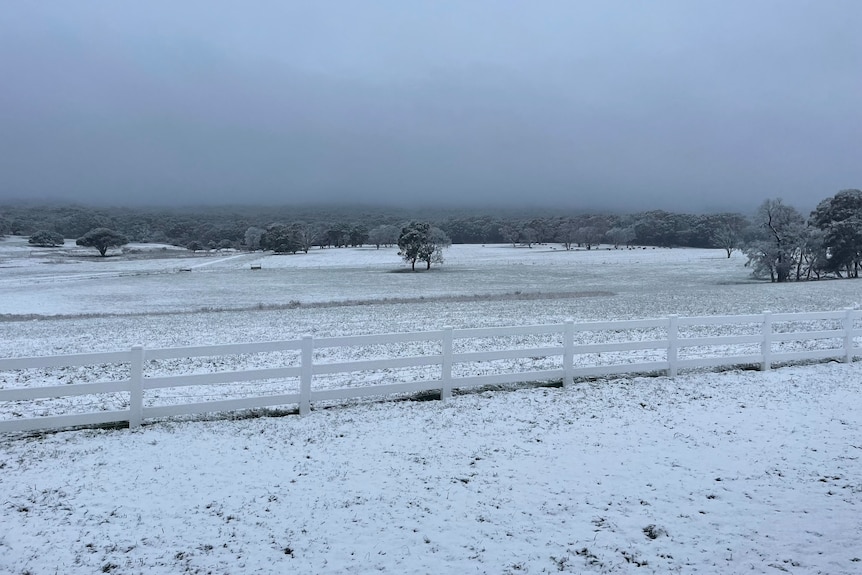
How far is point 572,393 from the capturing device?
1151cm

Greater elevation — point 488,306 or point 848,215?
point 848,215

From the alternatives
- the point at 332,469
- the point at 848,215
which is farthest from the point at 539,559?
the point at 848,215

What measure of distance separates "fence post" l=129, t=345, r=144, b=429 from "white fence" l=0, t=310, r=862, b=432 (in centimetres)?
2

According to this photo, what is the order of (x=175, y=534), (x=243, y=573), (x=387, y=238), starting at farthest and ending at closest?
(x=387, y=238), (x=175, y=534), (x=243, y=573)

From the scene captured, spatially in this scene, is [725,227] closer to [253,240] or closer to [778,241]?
[778,241]

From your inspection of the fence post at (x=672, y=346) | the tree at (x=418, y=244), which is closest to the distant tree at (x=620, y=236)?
the tree at (x=418, y=244)

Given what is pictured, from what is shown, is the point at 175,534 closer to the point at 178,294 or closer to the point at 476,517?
the point at 476,517

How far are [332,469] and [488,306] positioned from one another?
23029 millimetres

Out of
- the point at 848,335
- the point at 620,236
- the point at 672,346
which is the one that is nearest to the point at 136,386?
the point at 672,346

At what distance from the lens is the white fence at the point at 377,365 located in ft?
30.0

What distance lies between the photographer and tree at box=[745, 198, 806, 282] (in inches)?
2251

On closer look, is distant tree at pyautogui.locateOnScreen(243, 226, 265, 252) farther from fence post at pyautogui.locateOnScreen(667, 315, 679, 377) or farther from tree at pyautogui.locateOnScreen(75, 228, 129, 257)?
fence post at pyautogui.locateOnScreen(667, 315, 679, 377)

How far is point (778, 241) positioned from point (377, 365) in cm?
5883

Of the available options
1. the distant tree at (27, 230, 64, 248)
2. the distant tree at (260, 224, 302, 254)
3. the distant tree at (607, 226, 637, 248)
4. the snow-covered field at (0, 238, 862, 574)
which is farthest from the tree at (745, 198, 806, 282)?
the distant tree at (27, 230, 64, 248)
